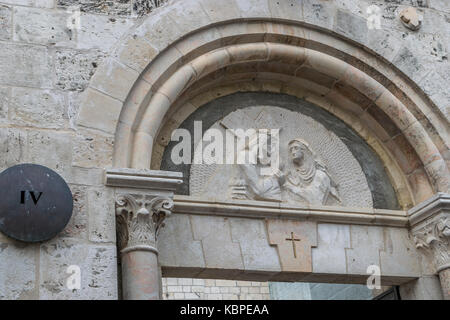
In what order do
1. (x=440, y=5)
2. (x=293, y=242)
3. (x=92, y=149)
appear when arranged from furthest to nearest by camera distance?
(x=440, y=5)
(x=293, y=242)
(x=92, y=149)

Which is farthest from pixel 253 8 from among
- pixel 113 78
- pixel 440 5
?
pixel 440 5

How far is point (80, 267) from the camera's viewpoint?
5227mm

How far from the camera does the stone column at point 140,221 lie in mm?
5398

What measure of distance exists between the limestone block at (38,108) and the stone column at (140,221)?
20.9 inches

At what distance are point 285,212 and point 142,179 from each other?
4.34ft

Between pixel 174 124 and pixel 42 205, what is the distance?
1.64 m

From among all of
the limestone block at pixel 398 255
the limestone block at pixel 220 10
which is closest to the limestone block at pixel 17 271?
the limestone block at pixel 220 10

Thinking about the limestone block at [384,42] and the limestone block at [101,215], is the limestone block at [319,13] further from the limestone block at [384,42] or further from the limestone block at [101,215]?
the limestone block at [101,215]

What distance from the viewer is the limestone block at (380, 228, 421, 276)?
21.7 feet

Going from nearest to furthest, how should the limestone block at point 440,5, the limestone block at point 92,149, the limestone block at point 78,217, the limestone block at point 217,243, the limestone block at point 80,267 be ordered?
the limestone block at point 80,267 → the limestone block at point 78,217 → the limestone block at point 92,149 → the limestone block at point 217,243 → the limestone block at point 440,5

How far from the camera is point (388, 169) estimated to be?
7.12 m

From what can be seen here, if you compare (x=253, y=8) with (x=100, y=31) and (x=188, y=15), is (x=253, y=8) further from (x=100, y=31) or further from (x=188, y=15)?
(x=100, y=31)

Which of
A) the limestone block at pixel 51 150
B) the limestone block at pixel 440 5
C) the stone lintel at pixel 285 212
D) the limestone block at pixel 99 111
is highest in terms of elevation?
the limestone block at pixel 440 5

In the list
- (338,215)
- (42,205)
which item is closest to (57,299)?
(42,205)
